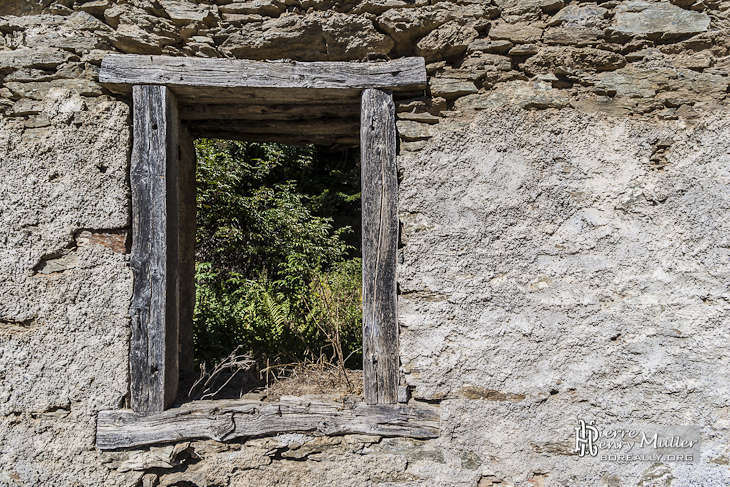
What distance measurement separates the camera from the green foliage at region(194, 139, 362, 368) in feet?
14.3

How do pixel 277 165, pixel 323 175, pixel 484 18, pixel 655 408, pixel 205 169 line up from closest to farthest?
pixel 655 408 < pixel 484 18 < pixel 205 169 < pixel 277 165 < pixel 323 175

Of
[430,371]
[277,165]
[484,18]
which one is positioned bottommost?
[430,371]

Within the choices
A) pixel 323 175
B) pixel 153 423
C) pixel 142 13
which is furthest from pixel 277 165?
pixel 153 423

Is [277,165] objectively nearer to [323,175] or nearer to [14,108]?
[323,175]

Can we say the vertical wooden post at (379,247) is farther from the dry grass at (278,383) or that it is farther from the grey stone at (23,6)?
the grey stone at (23,6)

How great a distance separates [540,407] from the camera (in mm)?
2248

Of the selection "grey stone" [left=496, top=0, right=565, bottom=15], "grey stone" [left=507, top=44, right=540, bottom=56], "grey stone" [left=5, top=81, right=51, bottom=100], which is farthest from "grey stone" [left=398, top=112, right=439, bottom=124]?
"grey stone" [left=5, top=81, right=51, bottom=100]

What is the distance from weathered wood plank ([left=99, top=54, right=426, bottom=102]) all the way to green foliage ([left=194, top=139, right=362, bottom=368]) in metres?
2.25

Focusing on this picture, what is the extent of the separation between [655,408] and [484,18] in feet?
6.95

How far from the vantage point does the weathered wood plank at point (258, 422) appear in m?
2.25

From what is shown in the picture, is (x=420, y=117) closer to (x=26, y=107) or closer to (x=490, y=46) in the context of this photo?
(x=490, y=46)

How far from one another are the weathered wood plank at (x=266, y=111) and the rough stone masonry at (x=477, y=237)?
381 mm

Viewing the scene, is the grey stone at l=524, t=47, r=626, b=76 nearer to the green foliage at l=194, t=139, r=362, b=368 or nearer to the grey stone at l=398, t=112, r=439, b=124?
the grey stone at l=398, t=112, r=439, b=124
